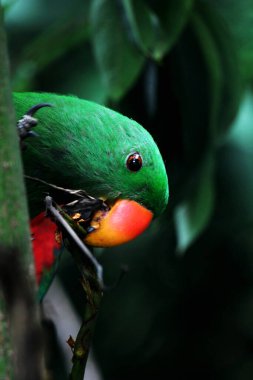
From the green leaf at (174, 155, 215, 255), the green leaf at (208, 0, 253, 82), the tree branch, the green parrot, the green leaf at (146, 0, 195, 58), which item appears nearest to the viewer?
the tree branch

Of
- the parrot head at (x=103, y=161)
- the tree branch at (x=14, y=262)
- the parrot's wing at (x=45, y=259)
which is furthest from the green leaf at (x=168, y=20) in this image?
the tree branch at (x=14, y=262)

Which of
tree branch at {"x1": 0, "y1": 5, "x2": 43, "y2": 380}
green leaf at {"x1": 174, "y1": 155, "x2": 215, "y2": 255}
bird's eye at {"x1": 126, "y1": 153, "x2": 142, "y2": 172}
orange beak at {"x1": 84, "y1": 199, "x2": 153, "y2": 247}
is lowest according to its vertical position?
green leaf at {"x1": 174, "y1": 155, "x2": 215, "y2": 255}

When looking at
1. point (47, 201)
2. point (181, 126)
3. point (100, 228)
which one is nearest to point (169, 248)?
point (181, 126)

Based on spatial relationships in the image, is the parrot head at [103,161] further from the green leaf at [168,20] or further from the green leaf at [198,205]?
the green leaf at [198,205]

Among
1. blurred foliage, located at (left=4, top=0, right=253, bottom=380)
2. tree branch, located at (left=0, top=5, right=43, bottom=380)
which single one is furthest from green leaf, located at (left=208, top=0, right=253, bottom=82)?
tree branch, located at (left=0, top=5, right=43, bottom=380)

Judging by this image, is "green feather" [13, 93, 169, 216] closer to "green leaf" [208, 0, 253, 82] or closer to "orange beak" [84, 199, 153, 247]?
"orange beak" [84, 199, 153, 247]

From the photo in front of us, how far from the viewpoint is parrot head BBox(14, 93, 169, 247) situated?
4.42 ft

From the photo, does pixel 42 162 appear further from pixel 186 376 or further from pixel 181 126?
pixel 186 376

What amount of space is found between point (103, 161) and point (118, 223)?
16 cm

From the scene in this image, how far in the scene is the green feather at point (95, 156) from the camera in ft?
4.45

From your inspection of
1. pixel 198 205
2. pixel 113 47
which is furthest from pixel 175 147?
pixel 113 47

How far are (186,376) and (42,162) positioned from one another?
148 cm

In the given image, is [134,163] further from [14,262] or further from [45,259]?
[14,262]

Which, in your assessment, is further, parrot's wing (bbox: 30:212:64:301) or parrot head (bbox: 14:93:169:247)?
parrot's wing (bbox: 30:212:64:301)
